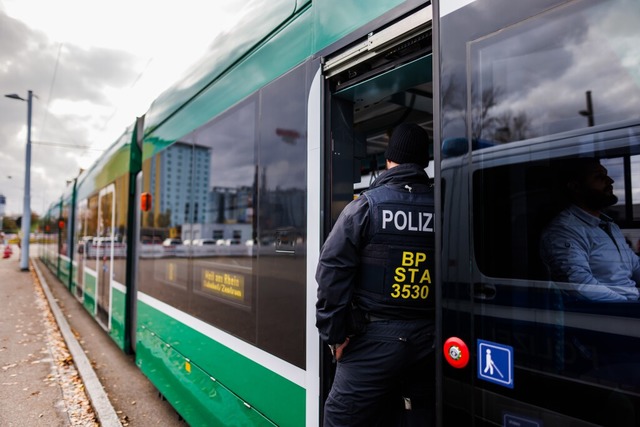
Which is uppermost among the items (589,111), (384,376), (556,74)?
(556,74)

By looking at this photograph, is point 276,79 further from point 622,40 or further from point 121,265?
point 121,265

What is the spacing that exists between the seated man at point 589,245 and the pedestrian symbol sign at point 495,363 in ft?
0.87

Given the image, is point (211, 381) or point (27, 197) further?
point (27, 197)

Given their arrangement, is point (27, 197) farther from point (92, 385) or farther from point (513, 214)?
point (513, 214)

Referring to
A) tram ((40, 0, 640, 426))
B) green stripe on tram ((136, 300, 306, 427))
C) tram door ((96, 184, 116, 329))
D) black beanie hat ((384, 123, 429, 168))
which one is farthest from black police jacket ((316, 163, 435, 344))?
tram door ((96, 184, 116, 329))

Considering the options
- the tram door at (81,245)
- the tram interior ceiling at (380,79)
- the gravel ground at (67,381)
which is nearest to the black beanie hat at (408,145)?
the tram interior ceiling at (380,79)

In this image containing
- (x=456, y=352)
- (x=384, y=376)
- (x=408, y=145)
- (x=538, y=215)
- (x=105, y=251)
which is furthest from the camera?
(x=105, y=251)

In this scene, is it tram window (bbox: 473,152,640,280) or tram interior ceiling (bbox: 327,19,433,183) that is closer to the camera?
tram window (bbox: 473,152,640,280)

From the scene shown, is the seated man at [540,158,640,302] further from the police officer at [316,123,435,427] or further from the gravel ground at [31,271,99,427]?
the gravel ground at [31,271,99,427]

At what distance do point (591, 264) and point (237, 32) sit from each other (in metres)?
2.65

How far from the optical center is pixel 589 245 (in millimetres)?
1281

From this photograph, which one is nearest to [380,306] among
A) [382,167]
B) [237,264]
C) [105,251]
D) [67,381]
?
[237,264]

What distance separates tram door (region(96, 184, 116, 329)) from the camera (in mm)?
6885

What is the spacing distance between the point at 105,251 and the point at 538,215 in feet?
23.7
